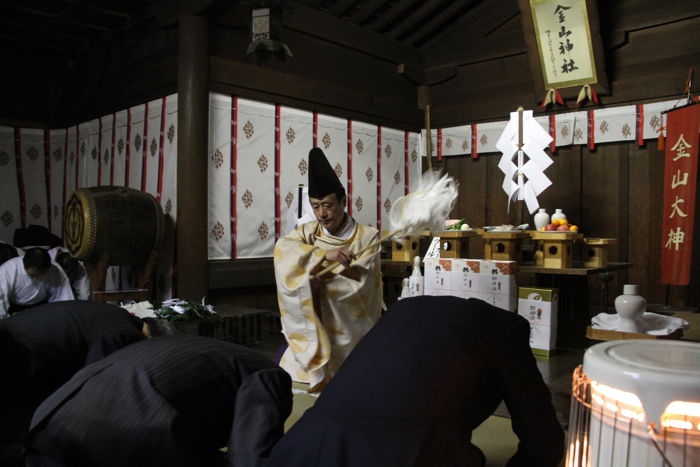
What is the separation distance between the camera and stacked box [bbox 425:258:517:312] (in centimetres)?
523

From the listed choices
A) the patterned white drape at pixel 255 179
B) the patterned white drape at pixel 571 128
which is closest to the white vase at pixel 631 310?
the patterned white drape at pixel 255 179

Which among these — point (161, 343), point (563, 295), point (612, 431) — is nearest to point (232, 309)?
point (563, 295)

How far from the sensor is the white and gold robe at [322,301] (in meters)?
3.80

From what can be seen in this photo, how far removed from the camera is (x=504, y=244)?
18.2ft

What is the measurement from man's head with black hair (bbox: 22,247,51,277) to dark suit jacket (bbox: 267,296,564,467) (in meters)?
4.12

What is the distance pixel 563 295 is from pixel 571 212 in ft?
7.47

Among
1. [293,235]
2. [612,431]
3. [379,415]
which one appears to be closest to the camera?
[612,431]

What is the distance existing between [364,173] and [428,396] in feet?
21.3

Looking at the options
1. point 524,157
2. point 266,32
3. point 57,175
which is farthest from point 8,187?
point 524,157

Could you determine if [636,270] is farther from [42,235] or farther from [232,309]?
[42,235]

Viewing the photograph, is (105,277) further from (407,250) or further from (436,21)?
(436,21)

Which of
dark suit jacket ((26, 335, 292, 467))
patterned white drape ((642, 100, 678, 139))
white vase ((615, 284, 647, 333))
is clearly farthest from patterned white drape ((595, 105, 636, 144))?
dark suit jacket ((26, 335, 292, 467))

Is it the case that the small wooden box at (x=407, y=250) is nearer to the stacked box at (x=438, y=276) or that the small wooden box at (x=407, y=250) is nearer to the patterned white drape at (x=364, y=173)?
the stacked box at (x=438, y=276)

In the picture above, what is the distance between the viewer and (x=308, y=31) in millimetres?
7078
